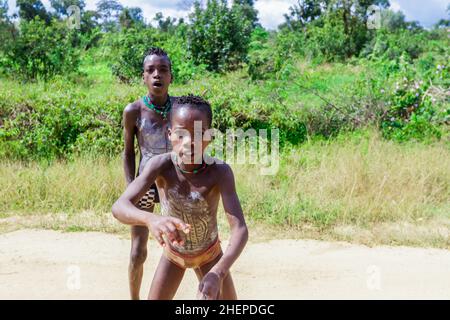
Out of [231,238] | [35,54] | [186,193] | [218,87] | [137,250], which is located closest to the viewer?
[231,238]

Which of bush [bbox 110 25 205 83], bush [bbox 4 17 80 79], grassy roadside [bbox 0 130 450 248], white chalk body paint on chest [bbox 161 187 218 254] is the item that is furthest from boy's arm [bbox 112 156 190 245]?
bush [bbox 4 17 80 79]

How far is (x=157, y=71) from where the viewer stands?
261 centimetres

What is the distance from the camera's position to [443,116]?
21.7ft

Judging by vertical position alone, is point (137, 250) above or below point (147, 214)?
below

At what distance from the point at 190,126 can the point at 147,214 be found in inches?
16.2

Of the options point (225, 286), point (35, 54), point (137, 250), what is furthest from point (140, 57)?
point (225, 286)

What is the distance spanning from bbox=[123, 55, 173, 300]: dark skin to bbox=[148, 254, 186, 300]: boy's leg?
0.60 meters

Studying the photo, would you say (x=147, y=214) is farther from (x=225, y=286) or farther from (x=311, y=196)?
(x=311, y=196)

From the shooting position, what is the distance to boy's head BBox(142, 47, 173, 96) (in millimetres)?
2602

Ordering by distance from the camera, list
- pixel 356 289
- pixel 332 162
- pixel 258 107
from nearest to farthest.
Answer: pixel 356 289, pixel 332 162, pixel 258 107

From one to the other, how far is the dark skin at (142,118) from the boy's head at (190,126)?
30.1 inches
